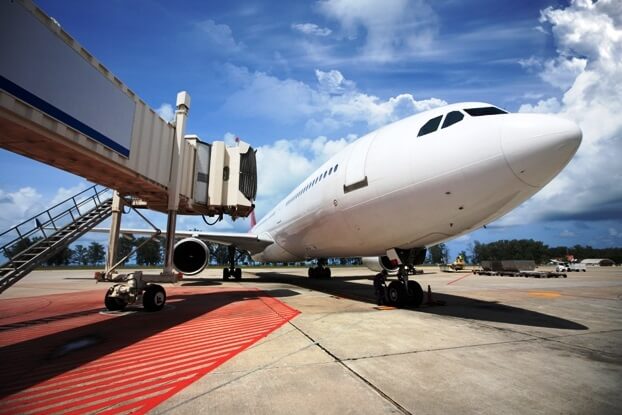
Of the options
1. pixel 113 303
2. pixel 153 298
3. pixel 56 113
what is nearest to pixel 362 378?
pixel 56 113

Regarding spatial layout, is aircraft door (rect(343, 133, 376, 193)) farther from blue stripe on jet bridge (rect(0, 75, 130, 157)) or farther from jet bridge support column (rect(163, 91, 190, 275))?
blue stripe on jet bridge (rect(0, 75, 130, 157))

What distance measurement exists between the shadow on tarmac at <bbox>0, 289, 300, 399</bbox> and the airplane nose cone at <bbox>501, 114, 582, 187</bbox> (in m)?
6.25

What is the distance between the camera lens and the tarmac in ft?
8.74

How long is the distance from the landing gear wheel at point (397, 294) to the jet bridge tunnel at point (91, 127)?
16.7ft

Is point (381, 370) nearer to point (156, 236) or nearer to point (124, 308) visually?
point (124, 308)

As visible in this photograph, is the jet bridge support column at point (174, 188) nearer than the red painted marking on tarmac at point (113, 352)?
No

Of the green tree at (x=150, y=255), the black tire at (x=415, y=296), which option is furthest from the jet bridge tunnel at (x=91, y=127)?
the green tree at (x=150, y=255)

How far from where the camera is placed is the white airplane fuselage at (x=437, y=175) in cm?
496

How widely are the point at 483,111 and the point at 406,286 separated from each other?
4.52 metres

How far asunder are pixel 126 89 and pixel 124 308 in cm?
512

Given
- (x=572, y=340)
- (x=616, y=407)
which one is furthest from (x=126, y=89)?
(x=572, y=340)

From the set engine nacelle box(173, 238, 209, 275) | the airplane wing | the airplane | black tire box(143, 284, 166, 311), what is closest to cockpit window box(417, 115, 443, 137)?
the airplane

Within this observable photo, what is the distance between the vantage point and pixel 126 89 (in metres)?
6.36

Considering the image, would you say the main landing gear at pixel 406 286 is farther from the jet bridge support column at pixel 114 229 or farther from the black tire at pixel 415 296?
the jet bridge support column at pixel 114 229
